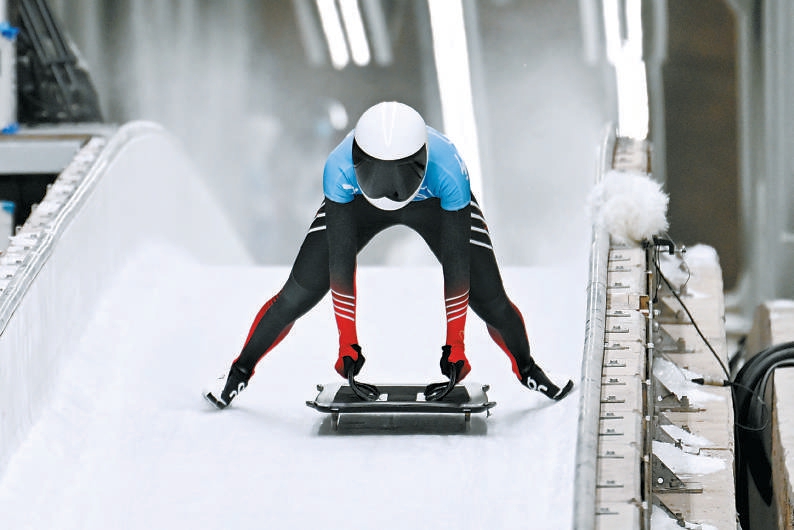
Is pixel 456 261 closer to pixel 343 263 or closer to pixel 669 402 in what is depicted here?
pixel 343 263

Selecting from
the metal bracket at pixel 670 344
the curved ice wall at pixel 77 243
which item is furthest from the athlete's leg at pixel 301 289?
the metal bracket at pixel 670 344

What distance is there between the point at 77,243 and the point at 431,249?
193 centimetres

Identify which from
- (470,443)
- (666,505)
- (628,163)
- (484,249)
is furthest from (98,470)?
(628,163)

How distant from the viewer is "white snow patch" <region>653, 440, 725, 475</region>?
3916 millimetres

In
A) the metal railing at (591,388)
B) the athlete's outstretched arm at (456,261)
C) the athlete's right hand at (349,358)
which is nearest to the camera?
the metal railing at (591,388)

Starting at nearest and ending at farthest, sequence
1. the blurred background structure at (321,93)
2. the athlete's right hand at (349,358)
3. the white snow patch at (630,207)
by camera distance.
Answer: the athlete's right hand at (349,358) < the white snow patch at (630,207) < the blurred background structure at (321,93)

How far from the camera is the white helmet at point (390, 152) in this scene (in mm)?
3256

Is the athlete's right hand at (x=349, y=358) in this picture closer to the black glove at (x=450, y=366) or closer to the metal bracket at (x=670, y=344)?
the black glove at (x=450, y=366)

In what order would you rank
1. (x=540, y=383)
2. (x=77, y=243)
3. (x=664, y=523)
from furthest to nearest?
(x=77, y=243) → (x=540, y=383) → (x=664, y=523)

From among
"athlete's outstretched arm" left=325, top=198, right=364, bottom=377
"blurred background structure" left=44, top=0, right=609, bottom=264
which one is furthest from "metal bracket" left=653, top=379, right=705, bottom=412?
"blurred background structure" left=44, top=0, right=609, bottom=264

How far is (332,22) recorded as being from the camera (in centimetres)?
945

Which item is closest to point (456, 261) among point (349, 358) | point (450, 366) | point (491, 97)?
point (450, 366)

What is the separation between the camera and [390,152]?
325 centimetres

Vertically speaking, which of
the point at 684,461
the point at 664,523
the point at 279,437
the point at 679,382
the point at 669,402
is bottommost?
the point at 664,523
